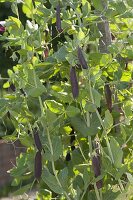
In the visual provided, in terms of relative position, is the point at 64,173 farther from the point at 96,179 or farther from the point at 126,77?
the point at 126,77

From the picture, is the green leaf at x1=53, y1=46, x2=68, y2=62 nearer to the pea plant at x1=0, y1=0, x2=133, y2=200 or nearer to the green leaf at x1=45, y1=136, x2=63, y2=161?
the pea plant at x1=0, y1=0, x2=133, y2=200

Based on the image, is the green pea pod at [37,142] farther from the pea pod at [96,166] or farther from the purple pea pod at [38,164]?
the pea pod at [96,166]

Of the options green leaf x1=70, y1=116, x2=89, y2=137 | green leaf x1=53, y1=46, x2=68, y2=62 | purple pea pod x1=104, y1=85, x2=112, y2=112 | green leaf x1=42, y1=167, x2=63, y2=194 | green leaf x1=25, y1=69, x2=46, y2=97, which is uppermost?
green leaf x1=53, y1=46, x2=68, y2=62

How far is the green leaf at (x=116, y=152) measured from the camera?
4.36 ft

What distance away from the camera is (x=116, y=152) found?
1337 millimetres

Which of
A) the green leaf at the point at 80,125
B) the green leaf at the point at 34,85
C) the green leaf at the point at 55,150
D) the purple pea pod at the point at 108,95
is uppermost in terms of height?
the green leaf at the point at 34,85

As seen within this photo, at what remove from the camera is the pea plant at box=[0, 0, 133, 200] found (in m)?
1.34

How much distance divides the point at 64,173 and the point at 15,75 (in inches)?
11.2

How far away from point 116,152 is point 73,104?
221 millimetres

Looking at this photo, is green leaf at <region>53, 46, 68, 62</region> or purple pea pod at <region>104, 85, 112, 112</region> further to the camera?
purple pea pod at <region>104, 85, 112, 112</region>

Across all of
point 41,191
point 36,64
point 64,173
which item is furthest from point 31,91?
point 41,191

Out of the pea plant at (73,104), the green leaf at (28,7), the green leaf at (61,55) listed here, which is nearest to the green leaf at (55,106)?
the pea plant at (73,104)

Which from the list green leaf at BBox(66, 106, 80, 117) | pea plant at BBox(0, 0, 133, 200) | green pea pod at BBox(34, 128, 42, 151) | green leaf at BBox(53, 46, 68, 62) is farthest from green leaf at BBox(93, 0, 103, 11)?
green pea pod at BBox(34, 128, 42, 151)

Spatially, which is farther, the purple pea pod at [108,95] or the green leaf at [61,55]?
the purple pea pod at [108,95]
